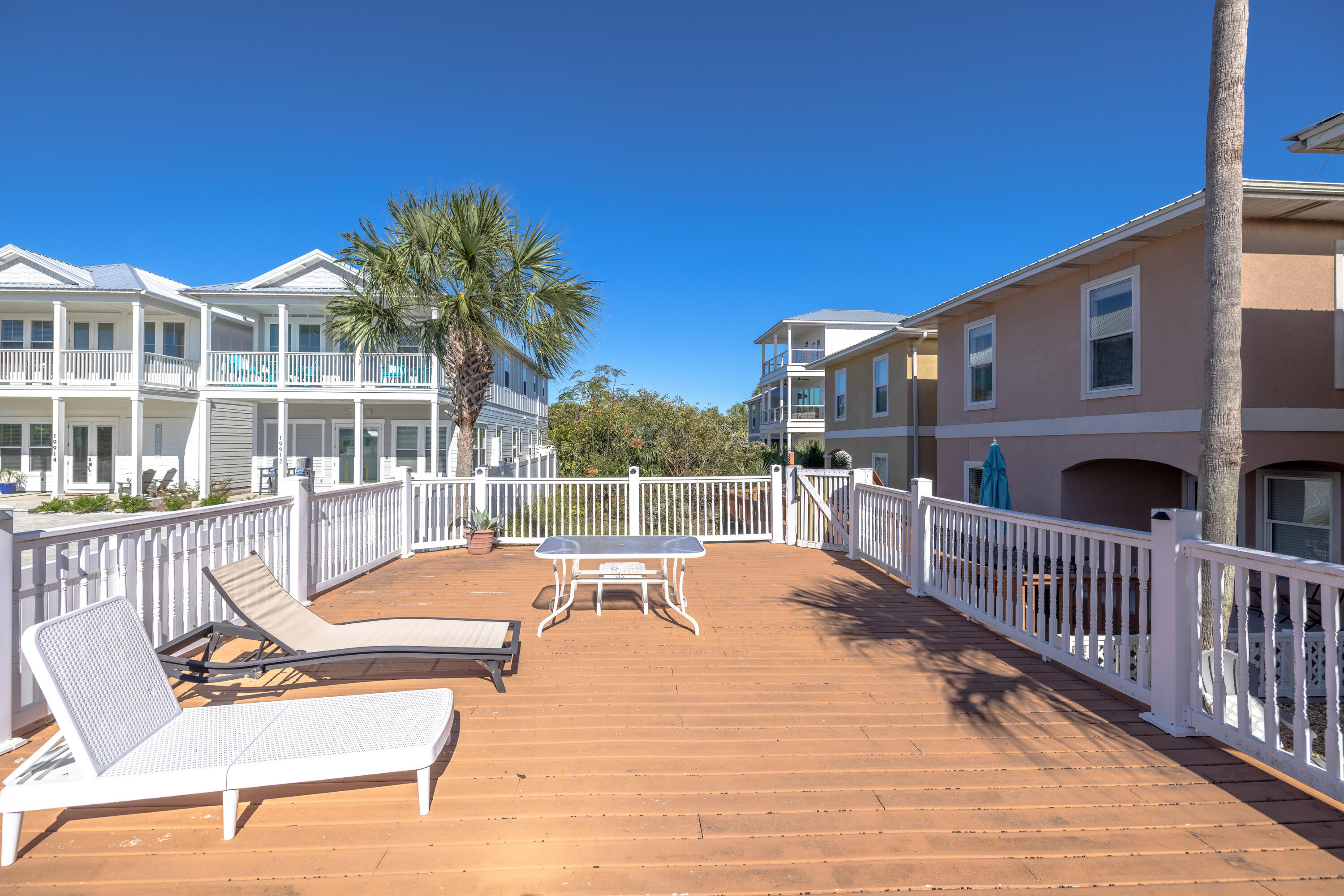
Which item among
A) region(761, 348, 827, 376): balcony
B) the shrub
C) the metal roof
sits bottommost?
the shrub

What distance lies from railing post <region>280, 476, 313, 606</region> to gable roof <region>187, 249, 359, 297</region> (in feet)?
45.1

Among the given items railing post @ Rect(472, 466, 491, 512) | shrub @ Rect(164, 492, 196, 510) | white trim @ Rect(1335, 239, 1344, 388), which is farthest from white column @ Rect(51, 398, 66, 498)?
white trim @ Rect(1335, 239, 1344, 388)

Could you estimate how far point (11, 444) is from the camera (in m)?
19.4

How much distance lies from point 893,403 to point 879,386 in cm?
108

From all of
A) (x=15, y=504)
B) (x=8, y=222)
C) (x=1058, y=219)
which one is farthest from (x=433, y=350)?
(x=1058, y=219)

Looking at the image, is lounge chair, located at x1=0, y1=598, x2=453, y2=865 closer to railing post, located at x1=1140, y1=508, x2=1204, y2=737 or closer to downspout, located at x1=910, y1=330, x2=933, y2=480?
railing post, located at x1=1140, y1=508, x2=1204, y2=737

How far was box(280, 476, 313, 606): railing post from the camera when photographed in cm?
572

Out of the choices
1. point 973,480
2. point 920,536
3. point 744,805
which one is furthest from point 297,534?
point 973,480

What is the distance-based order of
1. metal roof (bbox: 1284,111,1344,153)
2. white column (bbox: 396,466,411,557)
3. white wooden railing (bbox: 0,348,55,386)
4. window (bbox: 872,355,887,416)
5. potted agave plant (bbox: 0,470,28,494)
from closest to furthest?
metal roof (bbox: 1284,111,1344,153)
white column (bbox: 396,466,411,557)
window (bbox: 872,355,887,416)
white wooden railing (bbox: 0,348,55,386)
potted agave plant (bbox: 0,470,28,494)

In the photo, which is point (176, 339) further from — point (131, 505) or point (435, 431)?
→ point (435, 431)

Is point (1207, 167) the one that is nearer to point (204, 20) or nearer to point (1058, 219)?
point (204, 20)

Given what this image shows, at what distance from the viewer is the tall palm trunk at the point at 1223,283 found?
3770 mm

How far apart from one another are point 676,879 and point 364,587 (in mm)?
5703

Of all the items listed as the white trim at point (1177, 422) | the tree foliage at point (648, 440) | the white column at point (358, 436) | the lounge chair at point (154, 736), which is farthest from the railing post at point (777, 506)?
the white column at point (358, 436)
